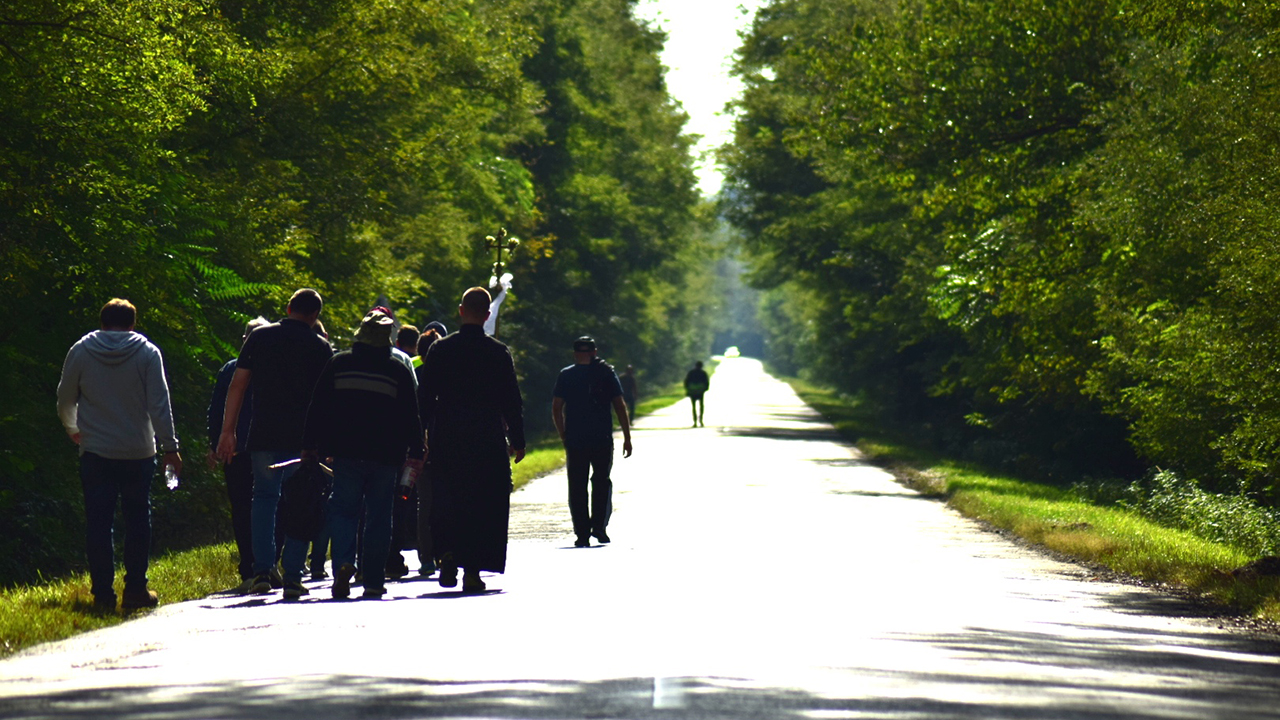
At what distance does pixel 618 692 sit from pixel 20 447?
1161 centimetres

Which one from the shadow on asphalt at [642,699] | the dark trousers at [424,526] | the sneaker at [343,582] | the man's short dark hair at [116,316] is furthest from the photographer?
the dark trousers at [424,526]

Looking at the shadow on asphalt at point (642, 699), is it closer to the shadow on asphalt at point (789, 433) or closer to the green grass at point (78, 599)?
the green grass at point (78, 599)

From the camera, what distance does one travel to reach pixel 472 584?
430 inches

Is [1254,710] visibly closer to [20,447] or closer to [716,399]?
[20,447]

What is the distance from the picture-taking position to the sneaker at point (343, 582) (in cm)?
1045

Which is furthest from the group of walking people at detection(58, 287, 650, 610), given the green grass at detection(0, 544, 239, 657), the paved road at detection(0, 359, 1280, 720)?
the paved road at detection(0, 359, 1280, 720)

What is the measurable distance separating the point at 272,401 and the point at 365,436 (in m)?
0.92

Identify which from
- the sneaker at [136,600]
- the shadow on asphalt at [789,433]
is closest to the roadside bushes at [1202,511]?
the sneaker at [136,600]

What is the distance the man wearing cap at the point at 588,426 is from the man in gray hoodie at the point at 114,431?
18.1 feet

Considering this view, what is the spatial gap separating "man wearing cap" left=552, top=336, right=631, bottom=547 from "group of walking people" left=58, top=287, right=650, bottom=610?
3592 millimetres

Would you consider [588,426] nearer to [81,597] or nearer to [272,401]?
[272,401]

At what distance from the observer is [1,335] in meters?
16.4

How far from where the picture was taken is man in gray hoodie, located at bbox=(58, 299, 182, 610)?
10.0m

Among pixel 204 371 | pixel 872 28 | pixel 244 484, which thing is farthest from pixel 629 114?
pixel 244 484
